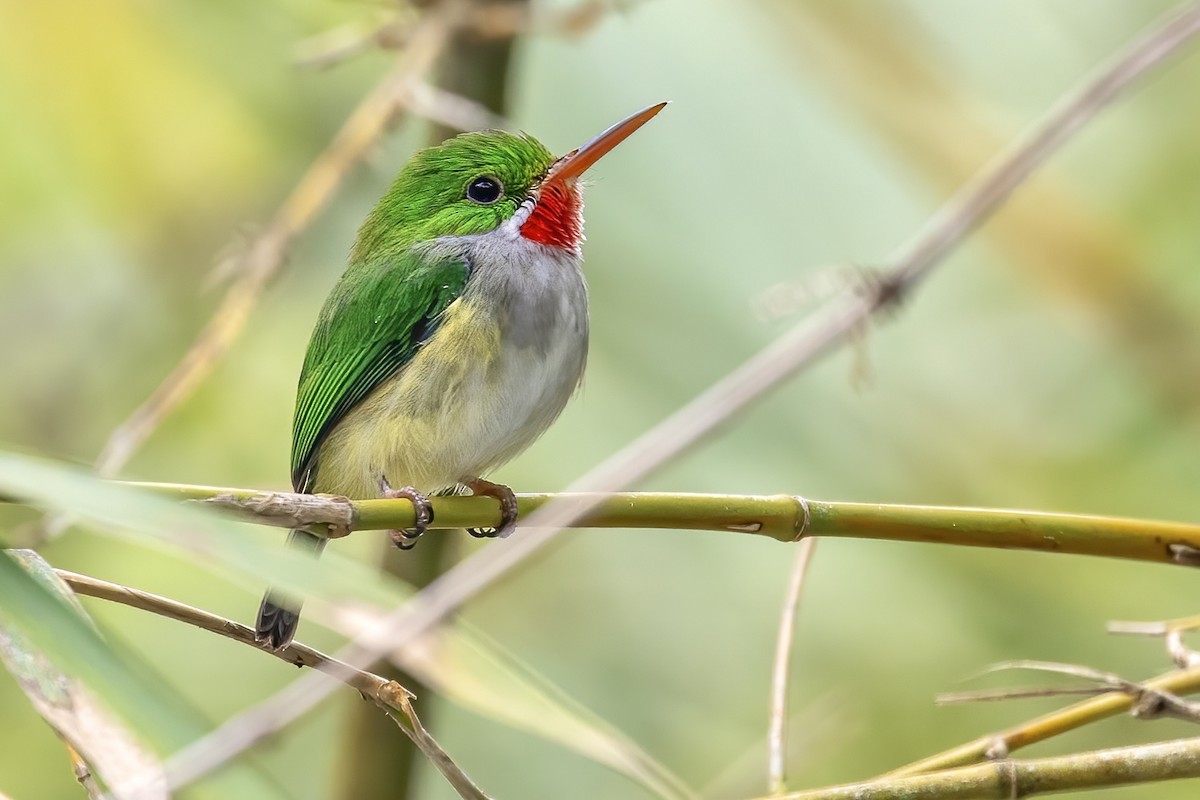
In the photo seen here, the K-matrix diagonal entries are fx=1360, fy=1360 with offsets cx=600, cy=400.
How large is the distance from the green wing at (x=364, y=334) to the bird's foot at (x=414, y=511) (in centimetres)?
21

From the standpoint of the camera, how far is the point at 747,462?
3842 mm

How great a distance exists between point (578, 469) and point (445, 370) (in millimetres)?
1332

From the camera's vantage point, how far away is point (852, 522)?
5.69 ft

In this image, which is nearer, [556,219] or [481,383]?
[481,383]

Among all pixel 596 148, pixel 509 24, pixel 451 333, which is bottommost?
pixel 451 333

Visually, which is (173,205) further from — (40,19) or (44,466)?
→ (44,466)

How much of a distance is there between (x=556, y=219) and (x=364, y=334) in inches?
18.9

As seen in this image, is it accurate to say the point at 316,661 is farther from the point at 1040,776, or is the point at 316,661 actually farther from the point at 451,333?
the point at 451,333

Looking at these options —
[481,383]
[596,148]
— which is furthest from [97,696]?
[596,148]

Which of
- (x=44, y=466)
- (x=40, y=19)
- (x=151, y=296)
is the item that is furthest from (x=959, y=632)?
(x=40, y=19)

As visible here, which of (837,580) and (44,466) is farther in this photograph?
(837,580)

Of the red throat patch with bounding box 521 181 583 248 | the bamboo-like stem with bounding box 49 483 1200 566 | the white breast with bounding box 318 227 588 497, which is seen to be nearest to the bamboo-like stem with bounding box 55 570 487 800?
the bamboo-like stem with bounding box 49 483 1200 566

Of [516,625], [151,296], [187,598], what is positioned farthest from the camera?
[151,296]

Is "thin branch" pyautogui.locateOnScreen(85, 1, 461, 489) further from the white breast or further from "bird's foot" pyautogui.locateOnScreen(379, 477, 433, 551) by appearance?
"bird's foot" pyautogui.locateOnScreen(379, 477, 433, 551)
